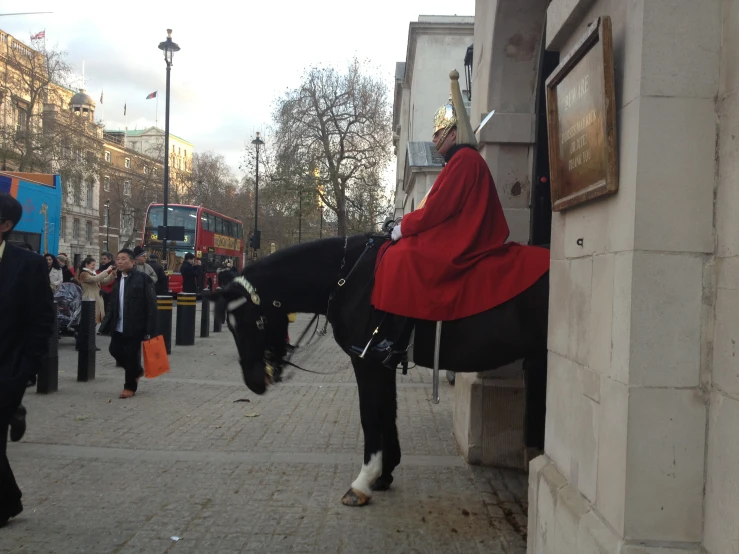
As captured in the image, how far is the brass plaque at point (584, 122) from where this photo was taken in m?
2.62

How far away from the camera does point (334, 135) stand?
3900cm

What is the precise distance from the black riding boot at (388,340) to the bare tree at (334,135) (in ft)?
111

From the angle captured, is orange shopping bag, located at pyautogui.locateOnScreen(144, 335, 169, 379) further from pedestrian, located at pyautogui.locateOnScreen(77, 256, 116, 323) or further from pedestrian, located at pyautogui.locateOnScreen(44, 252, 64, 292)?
Answer: pedestrian, located at pyautogui.locateOnScreen(44, 252, 64, 292)

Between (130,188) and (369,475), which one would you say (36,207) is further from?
(130,188)

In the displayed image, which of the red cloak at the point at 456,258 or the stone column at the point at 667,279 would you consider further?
the red cloak at the point at 456,258

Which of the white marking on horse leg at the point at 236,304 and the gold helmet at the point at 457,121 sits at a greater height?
the gold helmet at the point at 457,121

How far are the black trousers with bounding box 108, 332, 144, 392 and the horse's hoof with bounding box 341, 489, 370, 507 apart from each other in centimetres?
478

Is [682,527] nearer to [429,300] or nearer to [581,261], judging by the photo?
[581,261]

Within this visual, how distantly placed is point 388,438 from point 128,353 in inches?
184

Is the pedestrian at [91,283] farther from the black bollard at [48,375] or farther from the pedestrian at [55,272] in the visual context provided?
the black bollard at [48,375]

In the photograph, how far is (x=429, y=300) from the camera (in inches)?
162

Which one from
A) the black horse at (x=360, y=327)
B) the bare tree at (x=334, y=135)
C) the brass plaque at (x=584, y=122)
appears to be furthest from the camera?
the bare tree at (x=334, y=135)

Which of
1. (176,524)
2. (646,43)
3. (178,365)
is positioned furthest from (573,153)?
(178,365)

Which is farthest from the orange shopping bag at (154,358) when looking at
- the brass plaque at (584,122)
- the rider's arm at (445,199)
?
the brass plaque at (584,122)
